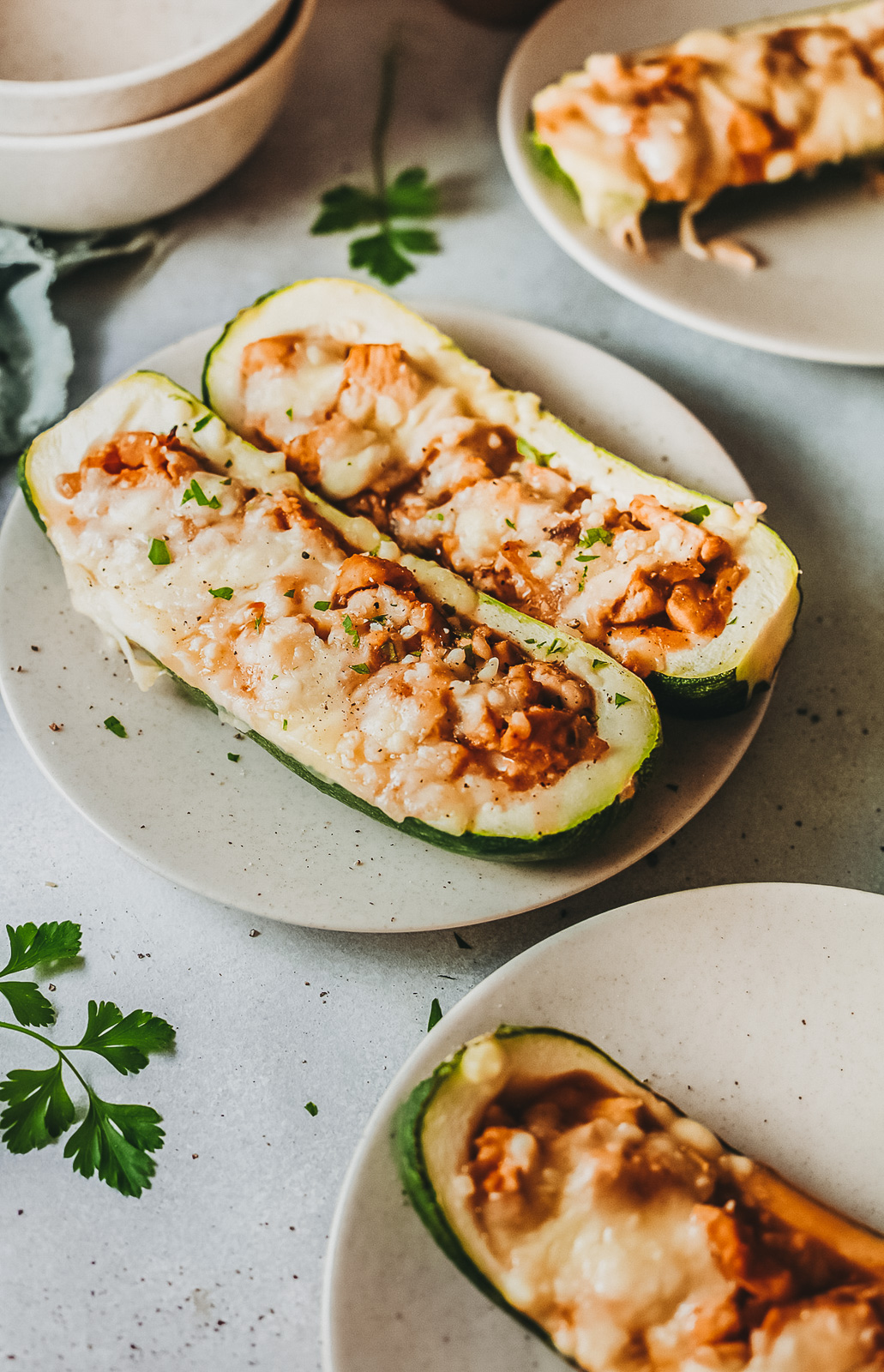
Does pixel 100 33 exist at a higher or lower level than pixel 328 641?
higher

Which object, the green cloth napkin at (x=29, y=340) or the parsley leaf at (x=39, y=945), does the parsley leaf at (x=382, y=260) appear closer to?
the green cloth napkin at (x=29, y=340)

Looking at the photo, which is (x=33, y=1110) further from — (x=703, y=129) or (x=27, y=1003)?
(x=703, y=129)

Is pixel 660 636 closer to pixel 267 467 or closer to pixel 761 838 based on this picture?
pixel 761 838

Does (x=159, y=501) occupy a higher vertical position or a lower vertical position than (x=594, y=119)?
lower

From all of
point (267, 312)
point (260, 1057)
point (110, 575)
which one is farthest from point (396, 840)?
point (267, 312)

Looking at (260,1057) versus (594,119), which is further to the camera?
(594,119)

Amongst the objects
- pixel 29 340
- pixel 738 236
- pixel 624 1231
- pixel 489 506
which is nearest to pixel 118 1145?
pixel 624 1231

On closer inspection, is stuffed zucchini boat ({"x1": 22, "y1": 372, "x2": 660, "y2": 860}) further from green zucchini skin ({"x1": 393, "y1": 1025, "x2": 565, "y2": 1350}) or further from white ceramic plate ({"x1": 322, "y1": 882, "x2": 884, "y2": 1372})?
green zucchini skin ({"x1": 393, "y1": 1025, "x2": 565, "y2": 1350})

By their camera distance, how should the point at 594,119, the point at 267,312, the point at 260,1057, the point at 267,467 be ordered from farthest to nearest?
the point at 594,119 → the point at 267,312 → the point at 267,467 → the point at 260,1057
